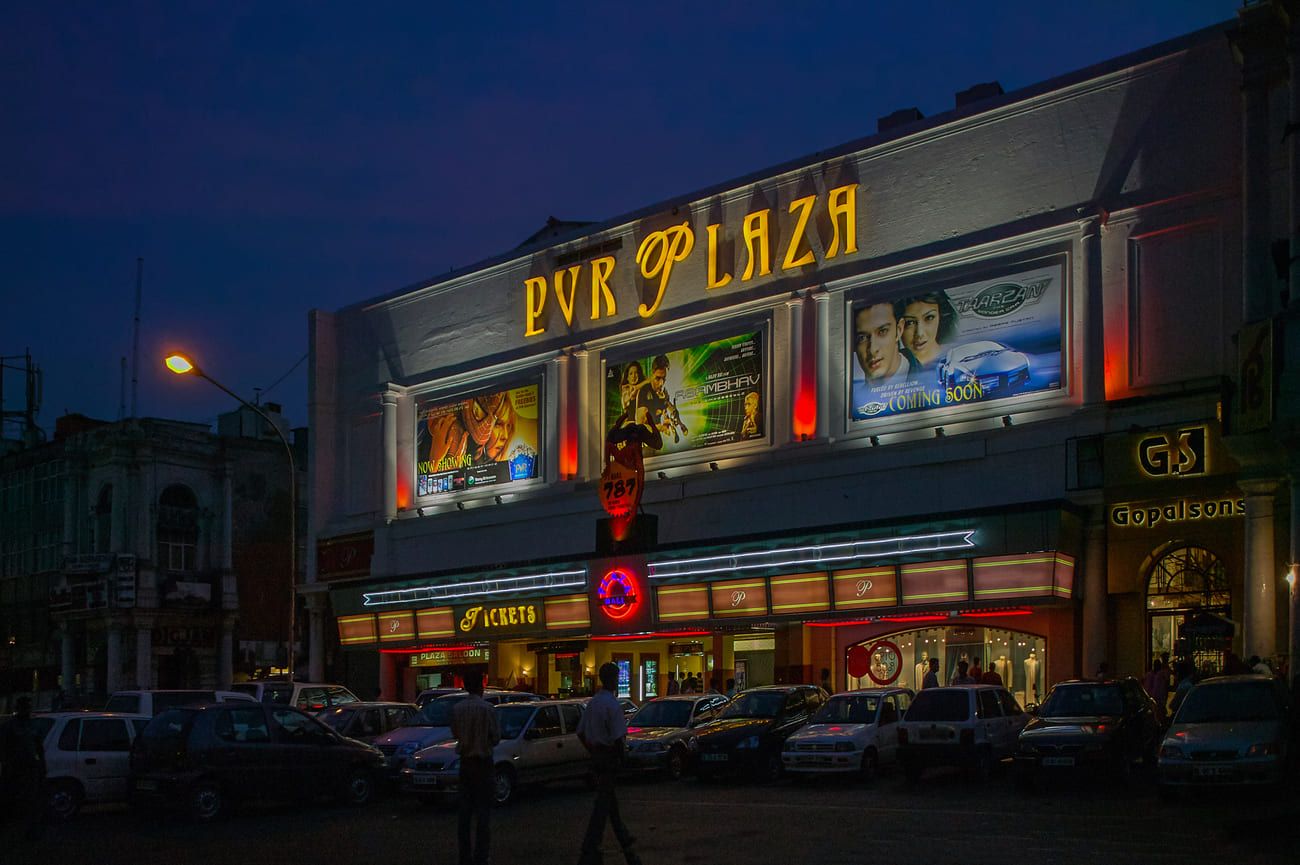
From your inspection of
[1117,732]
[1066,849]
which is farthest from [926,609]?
[1066,849]

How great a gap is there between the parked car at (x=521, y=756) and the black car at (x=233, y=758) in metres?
1.30

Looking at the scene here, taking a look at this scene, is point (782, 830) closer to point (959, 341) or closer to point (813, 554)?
point (813, 554)

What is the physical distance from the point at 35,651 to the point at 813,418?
135 ft

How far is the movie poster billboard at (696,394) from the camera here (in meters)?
34.3

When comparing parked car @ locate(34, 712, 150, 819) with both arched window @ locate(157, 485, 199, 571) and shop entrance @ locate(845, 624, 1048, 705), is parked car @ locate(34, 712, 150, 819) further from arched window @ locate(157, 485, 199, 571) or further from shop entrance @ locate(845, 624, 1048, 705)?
arched window @ locate(157, 485, 199, 571)

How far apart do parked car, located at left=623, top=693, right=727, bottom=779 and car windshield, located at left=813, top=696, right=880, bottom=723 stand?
259cm

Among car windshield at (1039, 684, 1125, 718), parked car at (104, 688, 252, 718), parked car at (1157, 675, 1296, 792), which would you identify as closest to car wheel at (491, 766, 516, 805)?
parked car at (104, 688, 252, 718)

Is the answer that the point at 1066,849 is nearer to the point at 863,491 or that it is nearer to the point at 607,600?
the point at 863,491

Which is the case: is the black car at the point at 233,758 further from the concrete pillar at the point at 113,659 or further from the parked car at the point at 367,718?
the concrete pillar at the point at 113,659

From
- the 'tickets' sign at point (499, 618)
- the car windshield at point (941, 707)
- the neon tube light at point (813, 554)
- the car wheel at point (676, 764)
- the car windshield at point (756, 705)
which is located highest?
the neon tube light at point (813, 554)

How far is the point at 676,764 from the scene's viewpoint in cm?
2456

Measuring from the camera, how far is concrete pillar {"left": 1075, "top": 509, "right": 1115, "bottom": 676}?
27656 mm

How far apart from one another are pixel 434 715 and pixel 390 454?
1980 cm

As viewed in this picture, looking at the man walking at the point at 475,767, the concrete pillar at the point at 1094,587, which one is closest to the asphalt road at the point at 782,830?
the man walking at the point at 475,767
